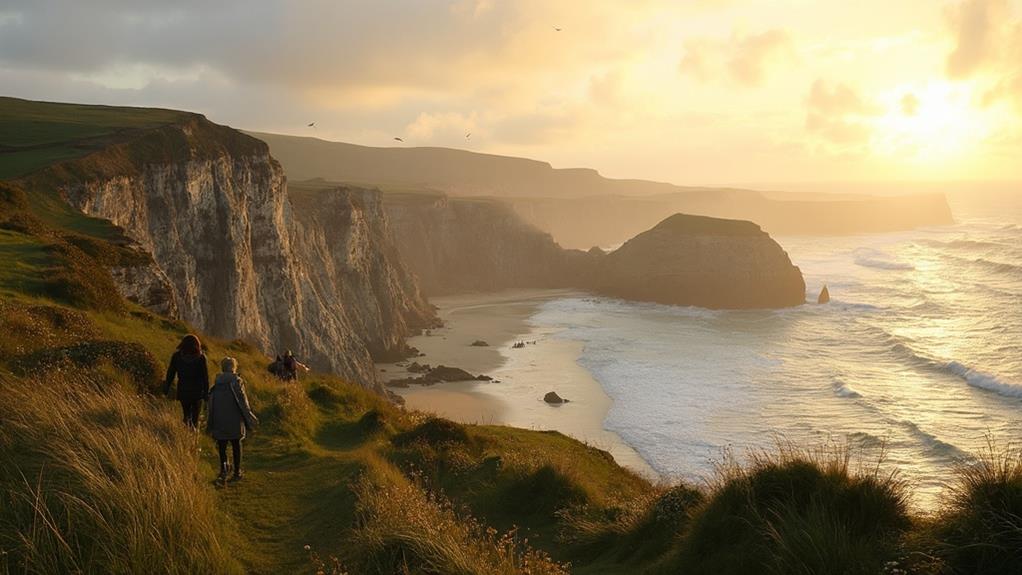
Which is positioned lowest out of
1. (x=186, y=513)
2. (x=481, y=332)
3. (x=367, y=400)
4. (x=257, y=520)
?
(x=481, y=332)

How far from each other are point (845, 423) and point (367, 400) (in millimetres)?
25807

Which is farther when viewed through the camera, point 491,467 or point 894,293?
point 894,293

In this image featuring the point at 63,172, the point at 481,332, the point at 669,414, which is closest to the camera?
the point at 63,172

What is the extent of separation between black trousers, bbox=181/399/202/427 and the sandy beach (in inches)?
482

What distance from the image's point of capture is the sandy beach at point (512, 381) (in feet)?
122

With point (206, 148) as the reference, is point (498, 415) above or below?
below

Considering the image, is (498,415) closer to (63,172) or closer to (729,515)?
(63,172)

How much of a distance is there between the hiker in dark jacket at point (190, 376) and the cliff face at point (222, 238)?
1192 cm

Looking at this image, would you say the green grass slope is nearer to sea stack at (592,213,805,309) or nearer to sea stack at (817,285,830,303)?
sea stack at (817,285,830,303)

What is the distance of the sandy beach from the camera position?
37.1 meters

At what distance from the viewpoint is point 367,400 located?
19797 millimetres

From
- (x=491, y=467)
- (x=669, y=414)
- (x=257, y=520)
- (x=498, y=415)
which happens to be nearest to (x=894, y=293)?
(x=669, y=414)

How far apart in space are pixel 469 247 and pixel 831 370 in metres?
64.1

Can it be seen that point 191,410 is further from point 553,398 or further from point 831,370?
point 831,370
